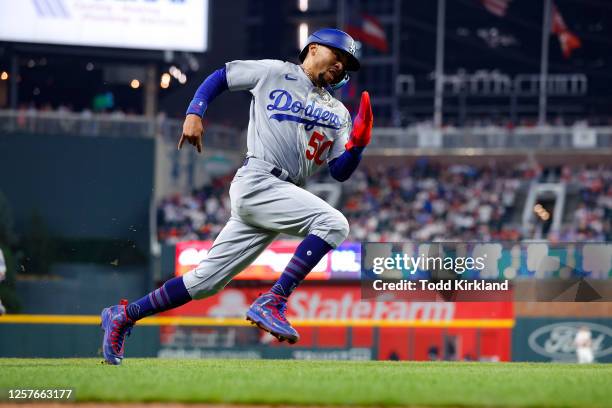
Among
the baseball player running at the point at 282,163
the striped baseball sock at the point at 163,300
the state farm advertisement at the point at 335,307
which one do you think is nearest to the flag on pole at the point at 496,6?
the state farm advertisement at the point at 335,307

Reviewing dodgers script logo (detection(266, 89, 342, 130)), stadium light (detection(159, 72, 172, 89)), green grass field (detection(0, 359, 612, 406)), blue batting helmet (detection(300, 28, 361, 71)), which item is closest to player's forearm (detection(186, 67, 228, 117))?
dodgers script logo (detection(266, 89, 342, 130))

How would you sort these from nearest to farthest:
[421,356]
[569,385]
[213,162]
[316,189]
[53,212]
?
1. [569,385]
2. [421,356]
3. [53,212]
4. [316,189]
5. [213,162]

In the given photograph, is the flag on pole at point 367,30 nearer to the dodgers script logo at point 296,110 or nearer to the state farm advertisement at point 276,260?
the state farm advertisement at point 276,260

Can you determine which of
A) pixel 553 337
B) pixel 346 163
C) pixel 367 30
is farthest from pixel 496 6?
pixel 346 163

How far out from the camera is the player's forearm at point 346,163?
639 cm

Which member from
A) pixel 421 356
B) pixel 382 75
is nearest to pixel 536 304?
pixel 421 356

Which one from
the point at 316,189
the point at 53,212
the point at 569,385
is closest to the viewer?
the point at 569,385

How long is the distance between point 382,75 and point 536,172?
1134 centimetres

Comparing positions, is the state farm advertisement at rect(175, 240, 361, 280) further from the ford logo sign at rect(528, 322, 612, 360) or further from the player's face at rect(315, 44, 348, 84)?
the player's face at rect(315, 44, 348, 84)

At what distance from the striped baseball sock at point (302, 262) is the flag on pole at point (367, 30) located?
1313 inches

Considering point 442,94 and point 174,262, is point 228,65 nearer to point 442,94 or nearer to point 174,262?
point 174,262

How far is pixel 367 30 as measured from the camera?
39.6 m

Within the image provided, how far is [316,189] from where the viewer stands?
3306 cm

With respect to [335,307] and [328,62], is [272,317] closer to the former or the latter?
[328,62]
